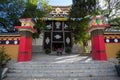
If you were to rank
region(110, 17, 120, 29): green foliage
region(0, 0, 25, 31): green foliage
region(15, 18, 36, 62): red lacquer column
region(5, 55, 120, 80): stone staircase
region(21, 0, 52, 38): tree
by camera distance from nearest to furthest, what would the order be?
region(5, 55, 120, 80): stone staircase, region(15, 18, 36, 62): red lacquer column, region(21, 0, 52, 38): tree, region(110, 17, 120, 29): green foliage, region(0, 0, 25, 31): green foliage

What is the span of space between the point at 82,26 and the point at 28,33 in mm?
9910

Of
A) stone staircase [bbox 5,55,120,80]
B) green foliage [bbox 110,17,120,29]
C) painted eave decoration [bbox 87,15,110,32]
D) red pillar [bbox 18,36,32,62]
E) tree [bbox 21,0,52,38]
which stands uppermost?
tree [bbox 21,0,52,38]

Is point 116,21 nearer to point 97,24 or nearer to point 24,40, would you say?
point 97,24

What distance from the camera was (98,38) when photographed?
10891mm

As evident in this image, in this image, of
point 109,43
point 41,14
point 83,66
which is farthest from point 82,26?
point 83,66

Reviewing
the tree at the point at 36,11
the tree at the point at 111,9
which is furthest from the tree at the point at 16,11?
the tree at the point at 111,9

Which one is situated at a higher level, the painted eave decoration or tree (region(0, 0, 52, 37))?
tree (region(0, 0, 52, 37))

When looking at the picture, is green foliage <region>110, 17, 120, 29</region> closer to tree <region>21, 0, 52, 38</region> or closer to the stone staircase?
tree <region>21, 0, 52, 38</region>

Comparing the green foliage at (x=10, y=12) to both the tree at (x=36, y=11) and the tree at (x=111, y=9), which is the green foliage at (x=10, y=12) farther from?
the tree at (x=111, y=9)

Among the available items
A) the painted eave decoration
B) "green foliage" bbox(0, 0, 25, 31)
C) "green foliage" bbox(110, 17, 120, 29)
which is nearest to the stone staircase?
the painted eave decoration

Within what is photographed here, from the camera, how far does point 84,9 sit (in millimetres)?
20141

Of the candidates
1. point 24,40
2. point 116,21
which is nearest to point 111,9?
point 116,21

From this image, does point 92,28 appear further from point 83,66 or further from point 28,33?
point 28,33

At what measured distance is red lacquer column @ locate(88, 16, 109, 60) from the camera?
421 inches
